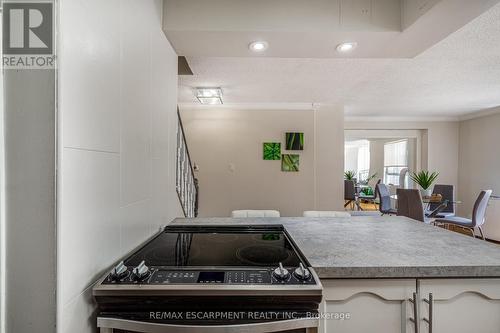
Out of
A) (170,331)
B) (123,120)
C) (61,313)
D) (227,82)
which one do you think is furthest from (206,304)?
(227,82)

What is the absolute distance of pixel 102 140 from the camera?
764mm

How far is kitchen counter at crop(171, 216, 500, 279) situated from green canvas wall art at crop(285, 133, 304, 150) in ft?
8.53

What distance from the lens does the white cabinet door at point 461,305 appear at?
2.95ft

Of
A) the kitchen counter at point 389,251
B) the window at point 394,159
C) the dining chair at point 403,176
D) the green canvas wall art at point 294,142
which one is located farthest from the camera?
the window at point 394,159

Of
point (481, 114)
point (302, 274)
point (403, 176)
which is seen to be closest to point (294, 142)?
point (302, 274)

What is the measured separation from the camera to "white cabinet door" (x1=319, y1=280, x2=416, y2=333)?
89cm

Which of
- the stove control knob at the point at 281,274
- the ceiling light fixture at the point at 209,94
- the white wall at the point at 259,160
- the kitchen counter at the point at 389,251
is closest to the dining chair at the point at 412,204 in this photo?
the white wall at the point at 259,160

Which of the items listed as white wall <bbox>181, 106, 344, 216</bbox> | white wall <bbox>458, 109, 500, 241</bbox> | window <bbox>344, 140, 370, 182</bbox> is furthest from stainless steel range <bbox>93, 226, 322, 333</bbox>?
window <bbox>344, 140, 370, 182</bbox>

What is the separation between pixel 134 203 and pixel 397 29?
1656 mm

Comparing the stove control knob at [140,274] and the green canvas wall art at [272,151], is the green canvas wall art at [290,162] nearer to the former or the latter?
the green canvas wall art at [272,151]

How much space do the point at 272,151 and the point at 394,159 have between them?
497 cm

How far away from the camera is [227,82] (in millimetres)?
2986

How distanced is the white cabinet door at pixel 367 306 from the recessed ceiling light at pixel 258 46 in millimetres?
1347

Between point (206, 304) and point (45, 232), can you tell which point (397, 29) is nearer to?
point (206, 304)
